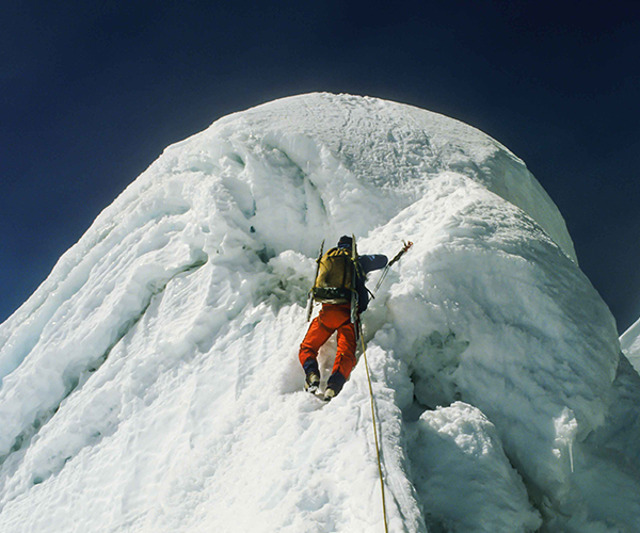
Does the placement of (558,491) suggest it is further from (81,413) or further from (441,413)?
(81,413)

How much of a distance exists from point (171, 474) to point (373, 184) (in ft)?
14.3

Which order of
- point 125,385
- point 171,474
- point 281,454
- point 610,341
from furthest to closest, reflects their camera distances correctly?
point 125,385 < point 610,341 < point 171,474 < point 281,454

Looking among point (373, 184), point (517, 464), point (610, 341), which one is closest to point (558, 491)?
point (517, 464)

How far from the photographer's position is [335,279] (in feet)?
14.3

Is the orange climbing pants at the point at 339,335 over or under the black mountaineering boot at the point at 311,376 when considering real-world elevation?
over

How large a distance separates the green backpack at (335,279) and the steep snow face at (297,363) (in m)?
0.46

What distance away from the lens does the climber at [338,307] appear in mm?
3768

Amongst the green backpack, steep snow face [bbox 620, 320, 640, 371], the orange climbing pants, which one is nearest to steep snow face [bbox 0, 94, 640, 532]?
the orange climbing pants

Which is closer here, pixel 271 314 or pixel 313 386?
pixel 313 386

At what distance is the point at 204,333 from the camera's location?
533 centimetres

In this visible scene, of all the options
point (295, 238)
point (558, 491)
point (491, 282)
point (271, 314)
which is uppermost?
point (295, 238)

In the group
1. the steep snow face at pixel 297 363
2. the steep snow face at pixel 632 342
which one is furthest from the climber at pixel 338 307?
the steep snow face at pixel 632 342

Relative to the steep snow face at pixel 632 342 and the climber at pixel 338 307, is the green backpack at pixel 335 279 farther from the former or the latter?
the steep snow face at pixel 632 342

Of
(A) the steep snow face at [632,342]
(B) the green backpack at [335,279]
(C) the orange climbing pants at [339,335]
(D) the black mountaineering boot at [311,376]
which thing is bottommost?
(A) the steep snow face at [632,342]
